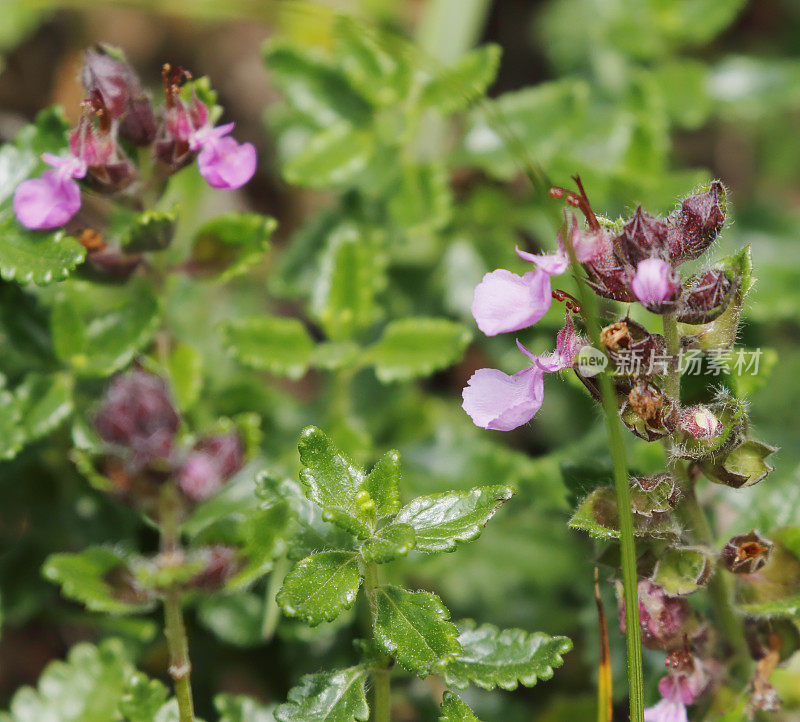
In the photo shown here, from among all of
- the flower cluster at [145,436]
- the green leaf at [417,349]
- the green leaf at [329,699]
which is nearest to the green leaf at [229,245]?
the flower cluster at [145,436]

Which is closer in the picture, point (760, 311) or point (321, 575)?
point (321, 575)

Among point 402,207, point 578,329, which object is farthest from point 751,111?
point 578,329

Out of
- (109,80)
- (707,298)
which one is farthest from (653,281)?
(109,80)

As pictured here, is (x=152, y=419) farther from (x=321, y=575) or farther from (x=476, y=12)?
(x=476, y=12)

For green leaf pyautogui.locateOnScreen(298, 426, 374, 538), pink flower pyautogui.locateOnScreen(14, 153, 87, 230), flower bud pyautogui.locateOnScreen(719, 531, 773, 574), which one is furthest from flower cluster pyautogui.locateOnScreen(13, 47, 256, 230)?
flower bud pyautogui.locateOnScreen(719, 531, 773, 574)

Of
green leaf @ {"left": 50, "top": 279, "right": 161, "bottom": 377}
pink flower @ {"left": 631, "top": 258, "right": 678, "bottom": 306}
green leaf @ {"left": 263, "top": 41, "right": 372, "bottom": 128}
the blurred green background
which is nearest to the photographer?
pink flower @ {"left": 631, "top": 258, "right": 678, "bottom": 306}

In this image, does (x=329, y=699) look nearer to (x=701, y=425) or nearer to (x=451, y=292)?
(x=701, y=425)

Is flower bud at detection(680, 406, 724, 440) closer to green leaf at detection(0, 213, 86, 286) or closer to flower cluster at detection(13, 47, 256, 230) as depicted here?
flower cluster at detection(13, 47, 256, 230)
